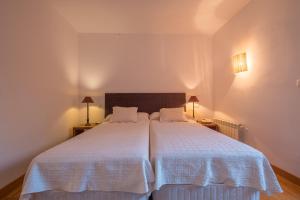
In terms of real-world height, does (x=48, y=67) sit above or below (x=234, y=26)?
below

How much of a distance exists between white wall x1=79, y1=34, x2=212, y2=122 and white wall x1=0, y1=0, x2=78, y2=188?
1.86 feet

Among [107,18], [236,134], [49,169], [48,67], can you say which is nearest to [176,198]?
[49,169]

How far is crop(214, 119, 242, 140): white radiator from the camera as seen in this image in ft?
10.3

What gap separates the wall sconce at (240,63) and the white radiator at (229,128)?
918 mm

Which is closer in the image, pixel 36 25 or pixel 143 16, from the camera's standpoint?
pixel 36 25

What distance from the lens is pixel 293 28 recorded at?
7.02ft

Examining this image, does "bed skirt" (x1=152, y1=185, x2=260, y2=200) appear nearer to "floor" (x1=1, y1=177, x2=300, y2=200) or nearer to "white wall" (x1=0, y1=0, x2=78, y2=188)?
"floor" (x1=1, y1=177, x2=300, y2=200)

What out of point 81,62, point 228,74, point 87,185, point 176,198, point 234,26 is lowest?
point 176,198

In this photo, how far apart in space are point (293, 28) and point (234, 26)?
1290 millimetres

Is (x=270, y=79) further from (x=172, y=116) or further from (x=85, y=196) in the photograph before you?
(x=85, y=196)

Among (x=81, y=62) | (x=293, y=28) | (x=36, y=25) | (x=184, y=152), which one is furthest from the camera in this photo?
(x=81, y=62)

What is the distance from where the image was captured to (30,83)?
2479 millimetres

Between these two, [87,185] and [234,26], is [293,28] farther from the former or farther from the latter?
[87,185]

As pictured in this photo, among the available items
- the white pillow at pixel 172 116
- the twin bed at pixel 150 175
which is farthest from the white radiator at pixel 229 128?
the twin bed at pixel 150 175
